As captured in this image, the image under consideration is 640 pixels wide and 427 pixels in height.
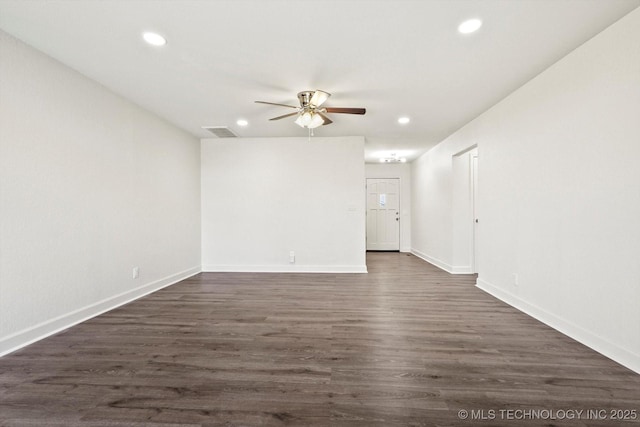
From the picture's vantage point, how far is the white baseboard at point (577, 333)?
1920mm

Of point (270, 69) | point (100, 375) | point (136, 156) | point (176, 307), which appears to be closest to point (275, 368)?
point (100, 375)

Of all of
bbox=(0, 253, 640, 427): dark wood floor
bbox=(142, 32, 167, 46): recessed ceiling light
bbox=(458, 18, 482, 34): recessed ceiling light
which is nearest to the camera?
bbox=(0, 253, 640, 427): dark wood floor

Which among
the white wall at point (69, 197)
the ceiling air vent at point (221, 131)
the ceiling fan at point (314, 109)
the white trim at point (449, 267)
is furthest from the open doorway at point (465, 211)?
the white wall at point (69, 197)

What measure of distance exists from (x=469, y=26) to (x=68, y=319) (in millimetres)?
4295

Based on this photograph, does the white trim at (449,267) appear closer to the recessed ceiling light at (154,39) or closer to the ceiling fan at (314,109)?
the ceiling fan at (314,109)

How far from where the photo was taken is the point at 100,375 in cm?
183

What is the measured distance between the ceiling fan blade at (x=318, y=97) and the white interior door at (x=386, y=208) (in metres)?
5.13

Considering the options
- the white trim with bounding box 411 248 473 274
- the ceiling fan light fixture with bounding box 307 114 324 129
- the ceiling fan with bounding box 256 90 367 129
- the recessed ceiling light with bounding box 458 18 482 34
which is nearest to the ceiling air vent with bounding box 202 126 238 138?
the ceiling fan with bounding box 256 90 367 129

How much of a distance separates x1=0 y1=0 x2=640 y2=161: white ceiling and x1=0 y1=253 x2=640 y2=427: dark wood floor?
2469mm

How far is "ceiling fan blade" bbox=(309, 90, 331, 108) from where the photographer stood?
9.75 ft

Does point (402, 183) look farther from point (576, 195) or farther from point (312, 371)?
point (312, 371)

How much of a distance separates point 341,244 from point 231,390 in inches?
141

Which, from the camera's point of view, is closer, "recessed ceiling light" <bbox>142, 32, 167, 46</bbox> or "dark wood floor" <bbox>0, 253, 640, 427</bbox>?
"dark wood floor" <bbox>0, 253, 640, 427</bbox>

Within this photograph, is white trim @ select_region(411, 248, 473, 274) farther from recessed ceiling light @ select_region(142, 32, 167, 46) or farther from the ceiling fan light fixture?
recessed ceiling light @ select_region(142, 32, 167, 46)
